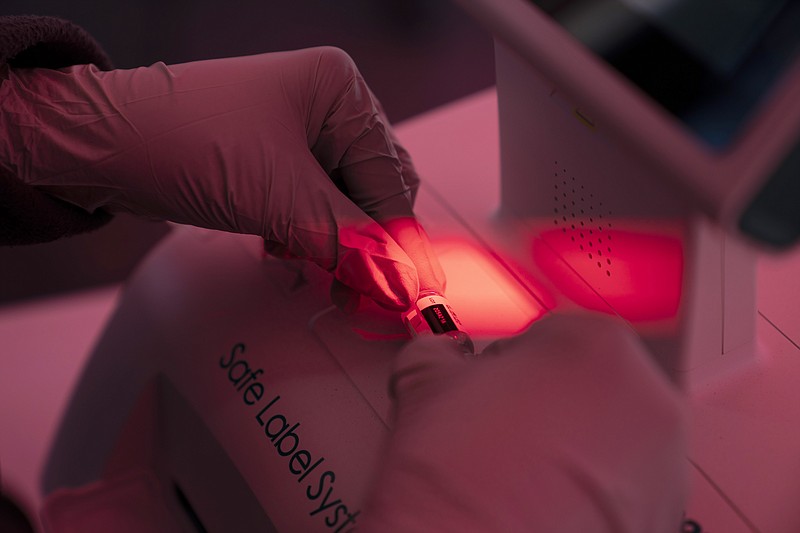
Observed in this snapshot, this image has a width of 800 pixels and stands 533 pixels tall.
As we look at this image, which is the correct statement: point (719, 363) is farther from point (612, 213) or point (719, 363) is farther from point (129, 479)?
point (129, 479)

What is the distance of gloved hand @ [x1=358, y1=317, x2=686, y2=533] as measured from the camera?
2.20 feet

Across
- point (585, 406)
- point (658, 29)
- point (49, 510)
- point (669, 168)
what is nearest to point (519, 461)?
point (585, 406)

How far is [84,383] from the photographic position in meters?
1.19

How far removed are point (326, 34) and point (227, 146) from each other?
1056 millimetres

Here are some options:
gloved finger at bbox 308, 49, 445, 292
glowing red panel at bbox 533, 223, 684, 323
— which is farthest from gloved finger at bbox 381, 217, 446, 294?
glowing red panel at bbox 533, 223, 684, 323

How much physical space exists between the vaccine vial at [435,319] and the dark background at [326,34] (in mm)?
962

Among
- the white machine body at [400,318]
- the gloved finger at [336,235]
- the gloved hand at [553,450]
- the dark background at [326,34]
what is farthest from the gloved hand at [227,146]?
the dark background at [326,34]

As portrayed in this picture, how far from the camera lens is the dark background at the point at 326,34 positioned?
6.12 feet

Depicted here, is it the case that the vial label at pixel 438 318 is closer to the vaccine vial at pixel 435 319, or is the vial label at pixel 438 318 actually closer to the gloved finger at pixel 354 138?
the vaccine vial at pixel 435 319

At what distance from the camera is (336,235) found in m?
0.95

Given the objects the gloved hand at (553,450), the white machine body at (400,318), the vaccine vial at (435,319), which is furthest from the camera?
the vaccine vial at (435,319)

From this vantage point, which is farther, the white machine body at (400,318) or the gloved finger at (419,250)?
the gloved finger at (419,250)

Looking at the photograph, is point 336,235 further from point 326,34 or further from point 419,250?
point 326,34

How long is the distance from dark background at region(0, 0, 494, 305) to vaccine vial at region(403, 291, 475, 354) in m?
0.96
